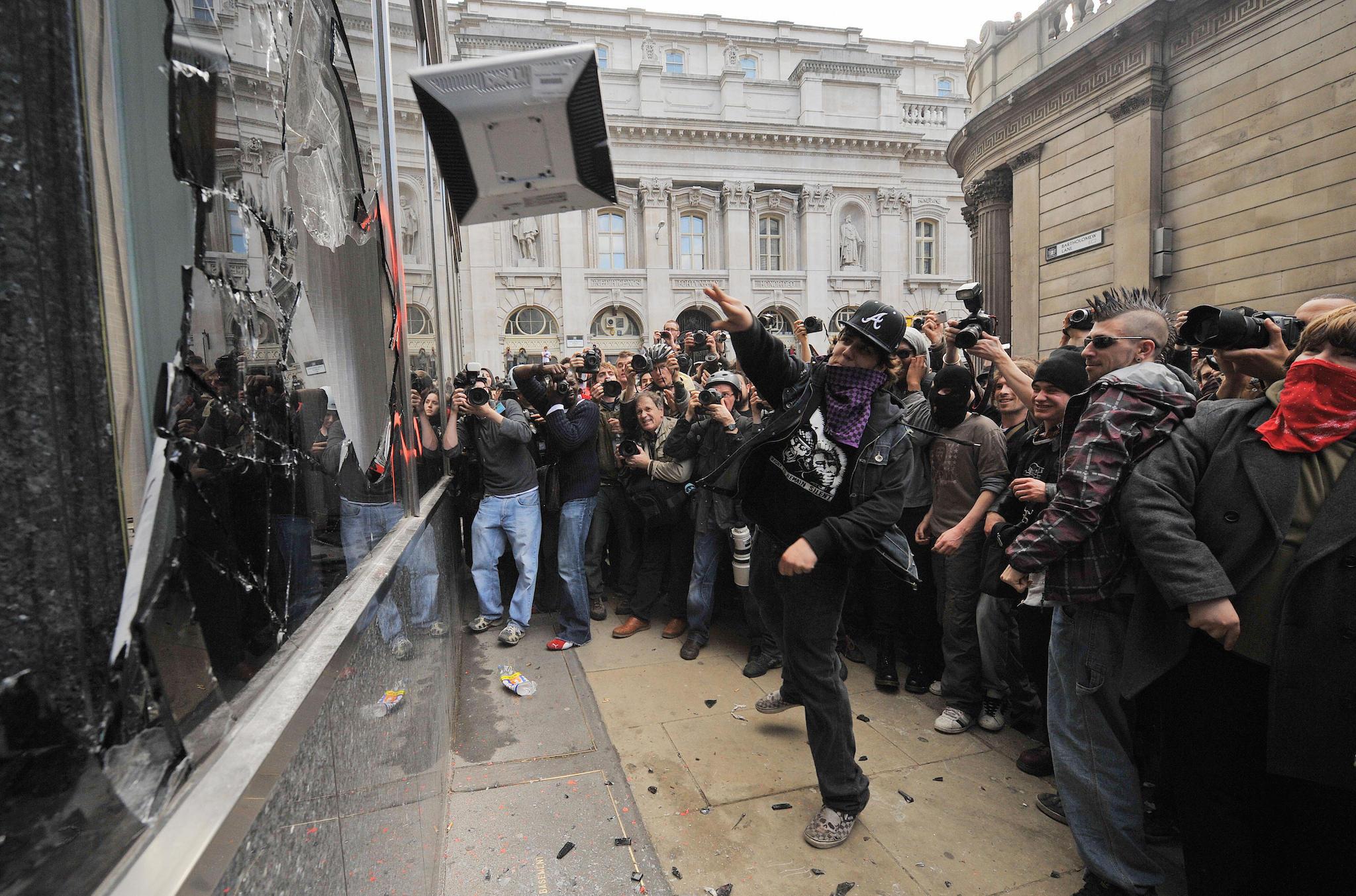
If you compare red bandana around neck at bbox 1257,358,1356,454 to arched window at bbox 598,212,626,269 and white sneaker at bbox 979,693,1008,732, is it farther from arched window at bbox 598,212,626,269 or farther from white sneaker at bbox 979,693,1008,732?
arched window at bbox 598,212,626,269

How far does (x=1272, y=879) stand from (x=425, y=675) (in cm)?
252

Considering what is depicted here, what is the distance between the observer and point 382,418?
A: 1784 millimetres

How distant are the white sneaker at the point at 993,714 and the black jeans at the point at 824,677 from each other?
112 centimetres

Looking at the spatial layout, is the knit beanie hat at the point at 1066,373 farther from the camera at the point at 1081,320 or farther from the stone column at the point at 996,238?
the stone column at the point at 996,238

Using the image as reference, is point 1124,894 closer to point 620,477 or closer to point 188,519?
point 188,519

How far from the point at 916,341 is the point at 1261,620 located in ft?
9.42

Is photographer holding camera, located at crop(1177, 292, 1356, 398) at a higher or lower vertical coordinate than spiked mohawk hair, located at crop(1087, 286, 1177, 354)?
lower

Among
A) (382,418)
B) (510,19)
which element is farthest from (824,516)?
(510,19)

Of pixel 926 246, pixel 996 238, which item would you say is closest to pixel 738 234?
pixel 926 246

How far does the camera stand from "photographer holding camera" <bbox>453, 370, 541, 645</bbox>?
4844mm

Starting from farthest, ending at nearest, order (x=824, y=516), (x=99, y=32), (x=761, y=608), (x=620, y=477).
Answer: (x=620, y=477), (x=761, y=608), (x=824, y=516), (x=99, y=32)

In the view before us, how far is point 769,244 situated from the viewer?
29344mm

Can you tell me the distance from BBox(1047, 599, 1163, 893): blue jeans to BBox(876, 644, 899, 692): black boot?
167cm

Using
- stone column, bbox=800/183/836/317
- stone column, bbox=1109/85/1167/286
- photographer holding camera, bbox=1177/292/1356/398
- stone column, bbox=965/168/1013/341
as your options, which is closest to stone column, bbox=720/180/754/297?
stone column, bbox=800/183/836/317
